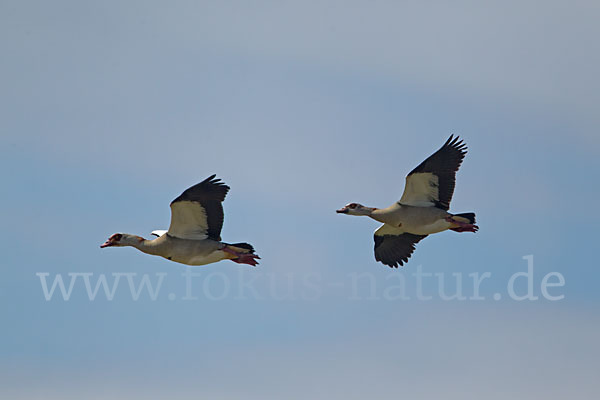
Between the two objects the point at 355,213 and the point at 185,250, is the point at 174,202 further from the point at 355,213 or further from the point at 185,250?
the point at 355,213

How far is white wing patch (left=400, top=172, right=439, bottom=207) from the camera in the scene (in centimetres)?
2733

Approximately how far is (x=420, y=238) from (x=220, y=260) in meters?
5.96

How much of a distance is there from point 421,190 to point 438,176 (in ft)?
1.73

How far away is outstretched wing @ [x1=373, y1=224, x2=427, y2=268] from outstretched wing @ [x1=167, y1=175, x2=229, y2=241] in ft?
17.5

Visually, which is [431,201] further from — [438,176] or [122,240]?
[122,240]

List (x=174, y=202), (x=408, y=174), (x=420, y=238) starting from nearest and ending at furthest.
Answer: (x=174, y=202), (x=408, y=174), (x=420, y=238)

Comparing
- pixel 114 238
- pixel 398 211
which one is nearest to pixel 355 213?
pixel 398 211

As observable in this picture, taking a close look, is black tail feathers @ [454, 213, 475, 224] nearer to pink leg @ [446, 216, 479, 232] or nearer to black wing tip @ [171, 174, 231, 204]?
pink leg @ [446, 216, 479, 232]

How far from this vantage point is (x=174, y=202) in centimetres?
2556

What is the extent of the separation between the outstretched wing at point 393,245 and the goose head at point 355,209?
143cm

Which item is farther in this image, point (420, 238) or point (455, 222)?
point (420, 238)

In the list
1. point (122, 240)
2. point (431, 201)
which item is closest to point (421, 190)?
point (431, 201)

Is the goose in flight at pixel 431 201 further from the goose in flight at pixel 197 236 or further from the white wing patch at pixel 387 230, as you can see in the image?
the goose in flight at pixel 197 236

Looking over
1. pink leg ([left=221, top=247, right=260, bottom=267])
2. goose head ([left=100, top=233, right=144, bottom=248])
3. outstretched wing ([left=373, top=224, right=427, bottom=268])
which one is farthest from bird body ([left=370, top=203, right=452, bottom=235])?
goose head ([left=100, top=233, right=144, bottom=248])
